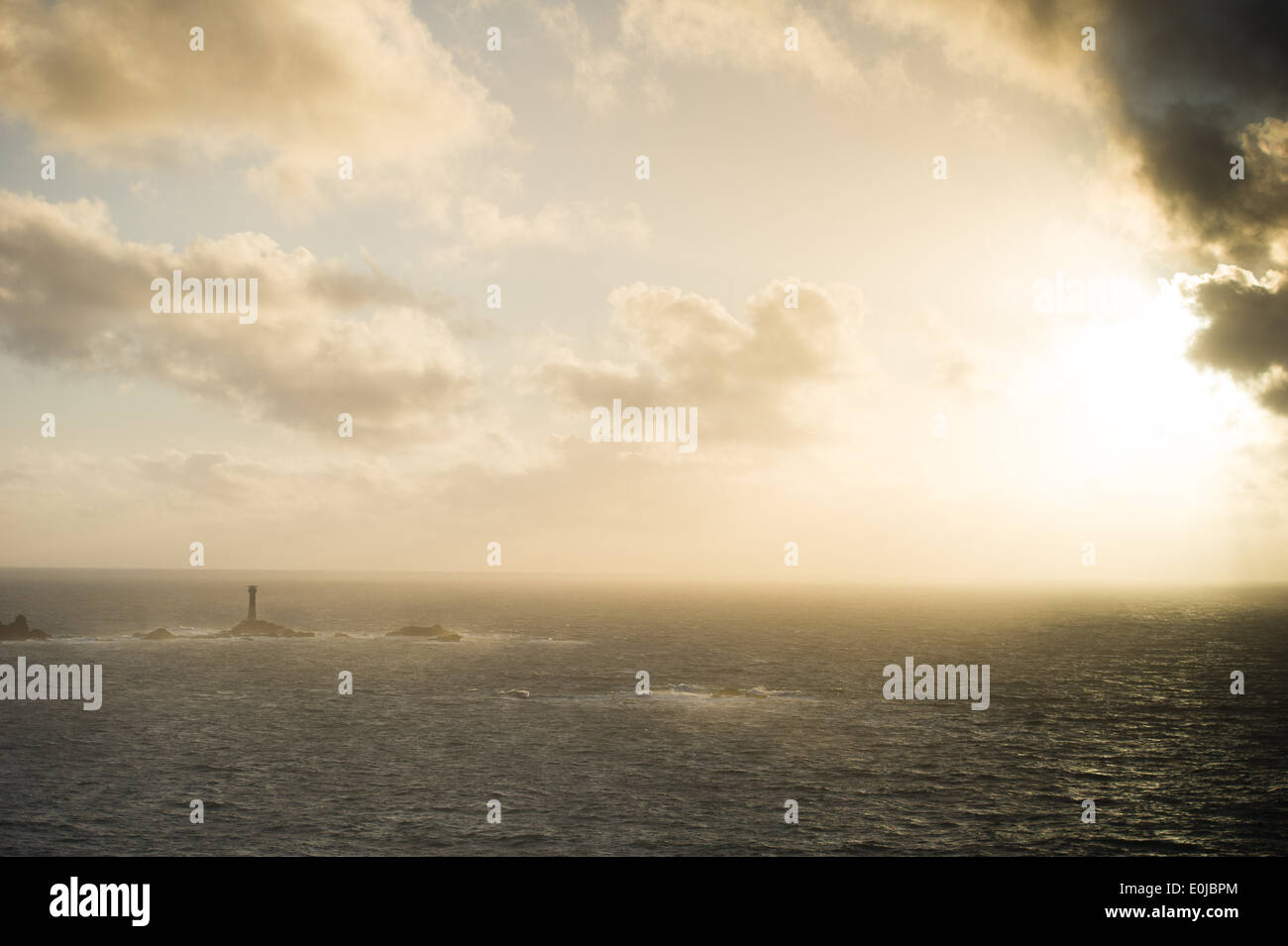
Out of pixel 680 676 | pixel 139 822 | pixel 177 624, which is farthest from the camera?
pixel 177 624

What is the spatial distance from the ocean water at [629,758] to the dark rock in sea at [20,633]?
7474mm

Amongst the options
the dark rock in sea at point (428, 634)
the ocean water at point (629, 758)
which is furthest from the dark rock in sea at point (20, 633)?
the dark rock in sea at point (428, 634)

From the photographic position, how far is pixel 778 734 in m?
61.2

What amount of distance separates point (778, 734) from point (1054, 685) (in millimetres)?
46043

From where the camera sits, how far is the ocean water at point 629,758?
3888cm

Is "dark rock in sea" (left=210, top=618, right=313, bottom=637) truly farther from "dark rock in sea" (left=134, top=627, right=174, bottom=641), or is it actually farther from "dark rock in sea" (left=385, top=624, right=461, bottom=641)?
"dark rock in sea" (left=385, top=624, right=461, bottom=641)

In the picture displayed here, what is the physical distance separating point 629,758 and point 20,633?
115 m

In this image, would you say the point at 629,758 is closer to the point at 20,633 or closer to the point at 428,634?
the point at 428,634

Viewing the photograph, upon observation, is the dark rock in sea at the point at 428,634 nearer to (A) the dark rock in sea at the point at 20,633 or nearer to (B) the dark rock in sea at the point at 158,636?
(B) the dark rock in sea at the point at 158,636

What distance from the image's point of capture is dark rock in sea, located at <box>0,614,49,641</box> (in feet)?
381
